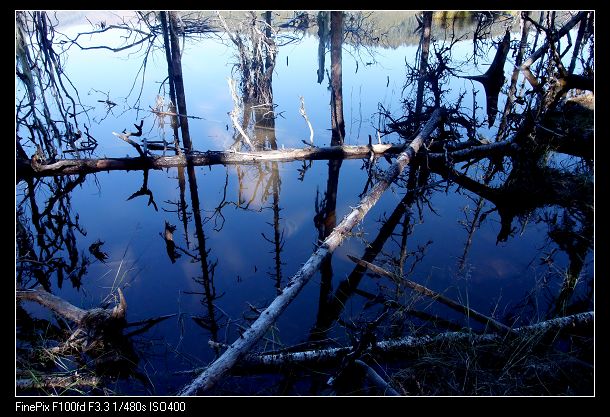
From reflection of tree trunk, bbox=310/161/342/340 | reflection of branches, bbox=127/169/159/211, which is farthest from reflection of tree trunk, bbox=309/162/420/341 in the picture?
reflection of branches, bbox=127/169/159/211

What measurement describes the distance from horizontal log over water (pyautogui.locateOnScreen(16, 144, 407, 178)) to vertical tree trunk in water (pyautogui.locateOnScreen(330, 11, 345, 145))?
2.46 ft

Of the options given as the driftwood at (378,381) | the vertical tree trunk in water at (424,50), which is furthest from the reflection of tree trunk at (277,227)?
the vertical tree trunk in water at (424,50)

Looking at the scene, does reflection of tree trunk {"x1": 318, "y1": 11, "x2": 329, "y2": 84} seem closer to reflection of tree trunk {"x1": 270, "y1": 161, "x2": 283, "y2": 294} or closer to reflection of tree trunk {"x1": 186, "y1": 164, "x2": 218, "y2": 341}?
reflection of tree trunk {"x1": 270, "y1": 161, "x2": 283, "y2": 294}

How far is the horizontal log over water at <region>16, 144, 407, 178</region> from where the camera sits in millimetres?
7078

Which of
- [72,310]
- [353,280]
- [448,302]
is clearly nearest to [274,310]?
[353,280]

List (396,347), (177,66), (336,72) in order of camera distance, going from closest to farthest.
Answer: (396,347), (177,66), (336,72)

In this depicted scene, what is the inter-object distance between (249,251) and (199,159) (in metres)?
2.66

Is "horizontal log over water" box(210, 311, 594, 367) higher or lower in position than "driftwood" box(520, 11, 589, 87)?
lower

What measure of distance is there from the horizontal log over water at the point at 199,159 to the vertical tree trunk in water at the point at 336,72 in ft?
2.46

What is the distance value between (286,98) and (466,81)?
6.15m

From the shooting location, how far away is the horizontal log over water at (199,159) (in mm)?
7078

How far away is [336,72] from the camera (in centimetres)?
872

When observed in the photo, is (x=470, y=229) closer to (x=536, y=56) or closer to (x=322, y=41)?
(x=536, y=56)
